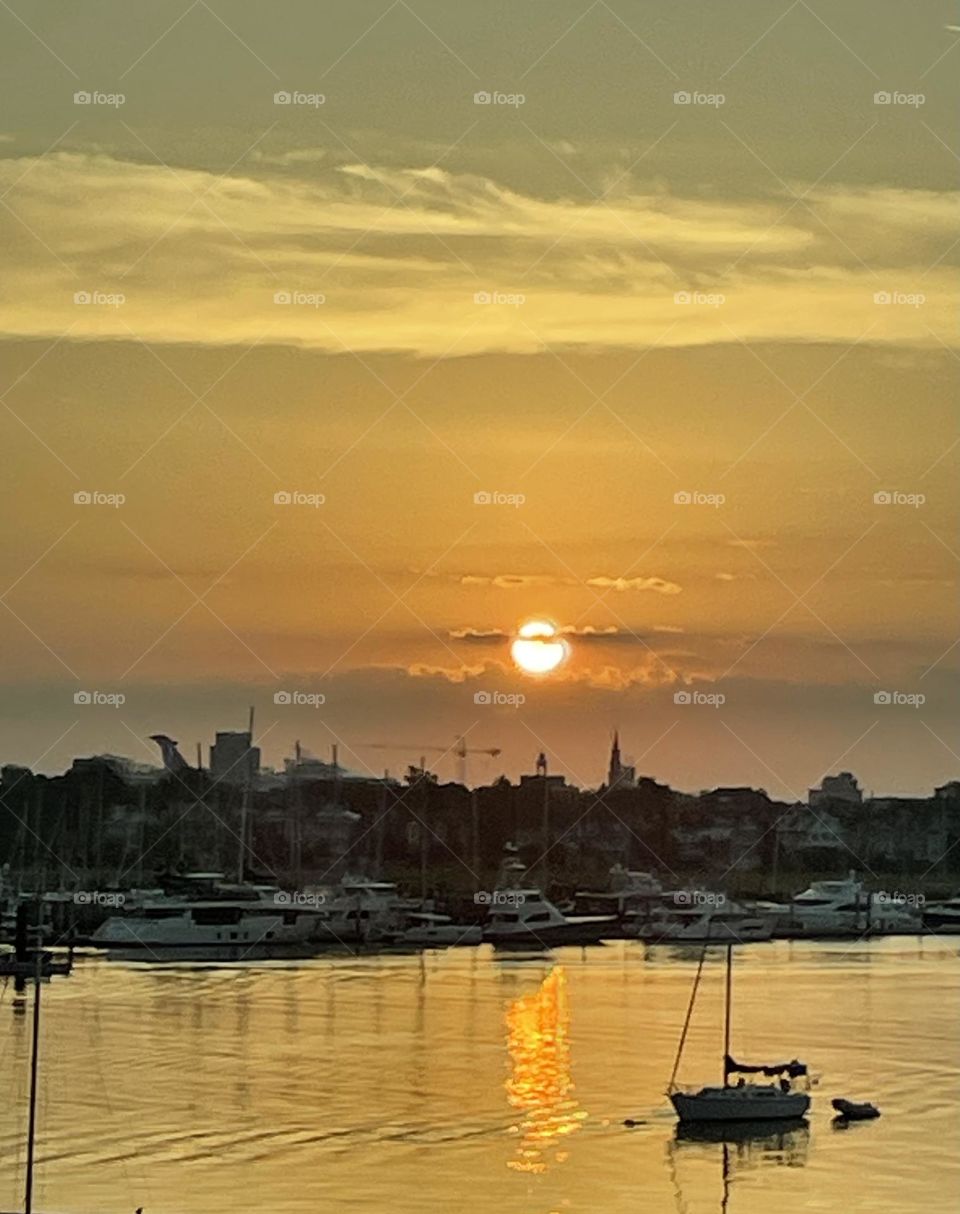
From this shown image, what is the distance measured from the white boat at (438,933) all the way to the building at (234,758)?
373 cm

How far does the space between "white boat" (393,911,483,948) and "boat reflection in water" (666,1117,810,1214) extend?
560 centimetres

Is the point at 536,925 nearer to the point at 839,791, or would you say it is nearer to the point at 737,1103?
the point at 737,1103

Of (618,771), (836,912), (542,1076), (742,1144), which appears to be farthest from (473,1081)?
(836,912)

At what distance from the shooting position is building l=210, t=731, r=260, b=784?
15055 mm

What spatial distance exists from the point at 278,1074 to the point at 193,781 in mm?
2259

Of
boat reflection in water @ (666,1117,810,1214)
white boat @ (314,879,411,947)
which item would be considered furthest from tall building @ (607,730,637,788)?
white boat @ (314,879,411,947)

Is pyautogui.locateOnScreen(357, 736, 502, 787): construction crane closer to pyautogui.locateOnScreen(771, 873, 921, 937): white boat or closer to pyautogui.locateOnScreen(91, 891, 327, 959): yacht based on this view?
pyautogui.locateOnScreen(771, 873, 921, 937): white boat

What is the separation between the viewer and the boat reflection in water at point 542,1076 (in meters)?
12.9

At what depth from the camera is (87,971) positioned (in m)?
20.6

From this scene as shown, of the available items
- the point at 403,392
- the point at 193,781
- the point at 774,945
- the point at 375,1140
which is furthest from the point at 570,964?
the point at 403,392

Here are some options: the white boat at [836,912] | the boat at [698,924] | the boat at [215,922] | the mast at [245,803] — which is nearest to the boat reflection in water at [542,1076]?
the boat at [698,924]

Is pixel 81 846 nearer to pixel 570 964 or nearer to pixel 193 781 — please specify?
pixel 193 781

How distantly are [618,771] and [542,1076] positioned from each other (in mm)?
2527

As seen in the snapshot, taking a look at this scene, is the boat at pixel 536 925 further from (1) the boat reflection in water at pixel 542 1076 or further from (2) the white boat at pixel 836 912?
(2) the white boat at pixel 836 912
